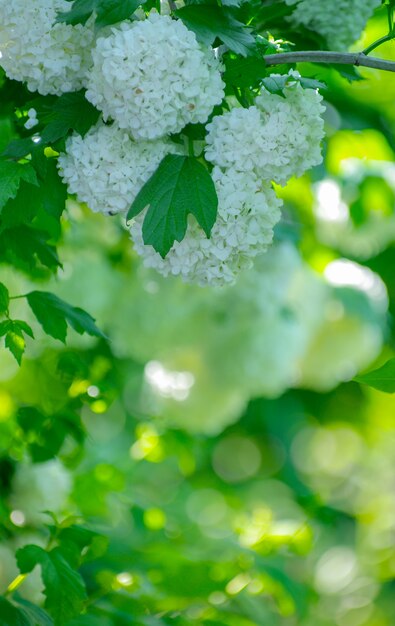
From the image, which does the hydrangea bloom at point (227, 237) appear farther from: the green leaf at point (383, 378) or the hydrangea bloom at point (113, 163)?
the green leaf at point (383, 378)

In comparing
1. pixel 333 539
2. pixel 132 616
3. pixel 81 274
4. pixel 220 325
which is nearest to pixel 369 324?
pixel 220 325

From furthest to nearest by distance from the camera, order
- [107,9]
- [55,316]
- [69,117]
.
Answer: [55,316] < [69,117] < [107,9]

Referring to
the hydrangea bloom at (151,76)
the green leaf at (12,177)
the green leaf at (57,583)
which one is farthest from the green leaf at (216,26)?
the green leaf at (57,583)

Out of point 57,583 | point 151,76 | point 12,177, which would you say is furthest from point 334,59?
point 57,583

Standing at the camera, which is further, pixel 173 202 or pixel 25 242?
pixel 25 242

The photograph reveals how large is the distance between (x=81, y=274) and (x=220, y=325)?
1.50ft

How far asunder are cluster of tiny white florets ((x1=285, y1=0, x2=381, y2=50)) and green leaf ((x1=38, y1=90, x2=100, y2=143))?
470 mm

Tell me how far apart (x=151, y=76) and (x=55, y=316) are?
47 centimetres

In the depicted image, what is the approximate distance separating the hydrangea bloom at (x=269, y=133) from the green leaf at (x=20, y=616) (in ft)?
2.75

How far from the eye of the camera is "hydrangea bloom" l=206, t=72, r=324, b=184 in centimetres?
133

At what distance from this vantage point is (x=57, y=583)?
159 cm

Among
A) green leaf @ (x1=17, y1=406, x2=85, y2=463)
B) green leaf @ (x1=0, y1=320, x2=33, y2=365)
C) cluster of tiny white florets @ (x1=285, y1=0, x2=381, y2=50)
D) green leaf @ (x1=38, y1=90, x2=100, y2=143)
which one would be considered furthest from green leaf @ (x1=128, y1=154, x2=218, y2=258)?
green leaf @ (x1=17, y1=406, x2=85, y2=463)

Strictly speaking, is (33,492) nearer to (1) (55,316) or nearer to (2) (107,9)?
(1) (55,316)

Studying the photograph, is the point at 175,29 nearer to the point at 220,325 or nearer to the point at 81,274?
the point at 81,274
